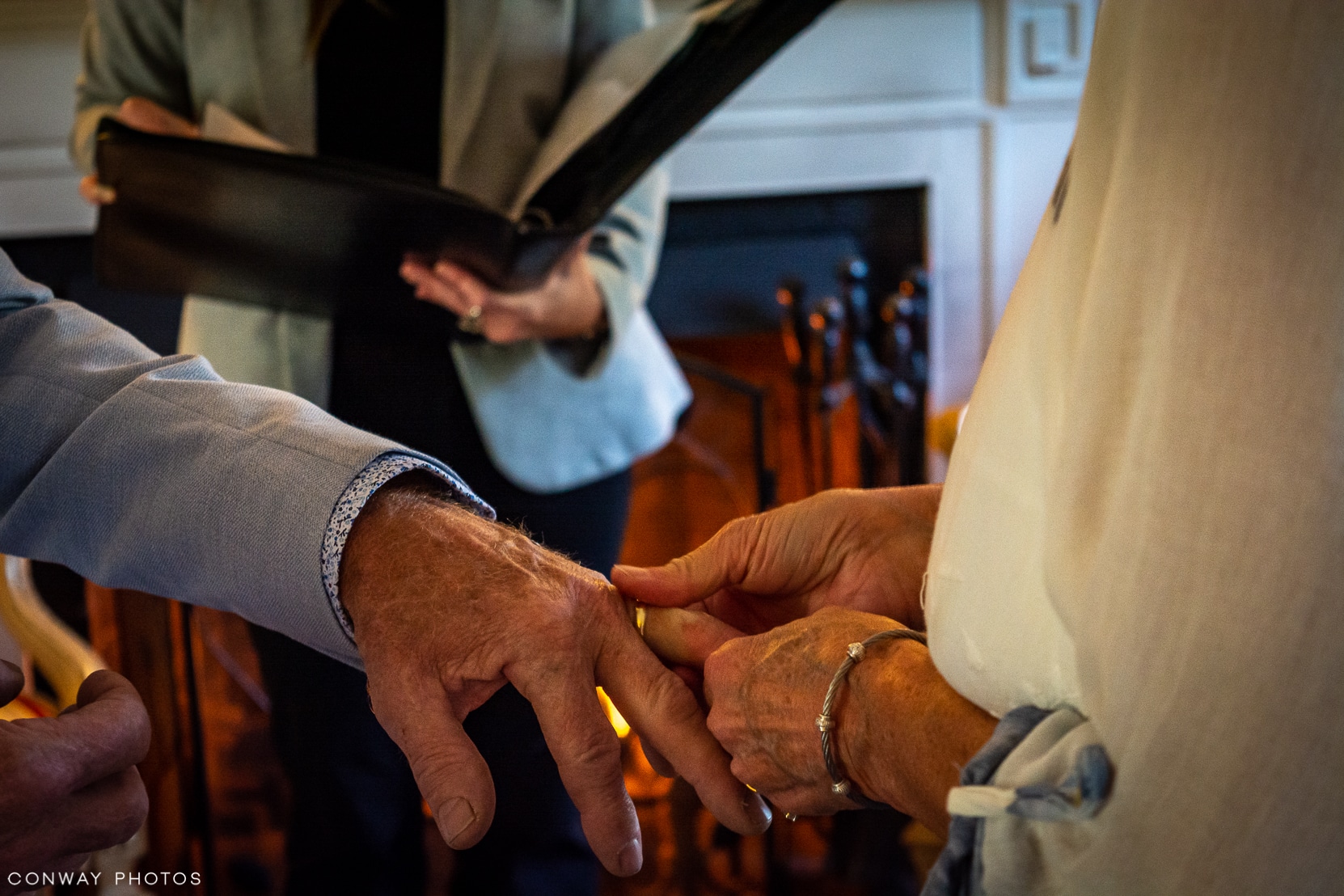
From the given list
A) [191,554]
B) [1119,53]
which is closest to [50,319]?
[191,554]

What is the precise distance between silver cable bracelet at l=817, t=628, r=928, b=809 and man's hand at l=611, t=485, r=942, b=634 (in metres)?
0.10

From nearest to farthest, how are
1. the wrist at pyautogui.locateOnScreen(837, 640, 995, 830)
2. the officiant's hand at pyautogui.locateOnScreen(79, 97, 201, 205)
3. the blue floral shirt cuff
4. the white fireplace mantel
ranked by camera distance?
the wrist at pyautogui.locateOnScreen(837, 640, 995, 830) < the blue floral shirt cuff < the officiant's hand at pyautogui.locateOnScreen(79, 97, 201, 205) < the white fireplace mantel

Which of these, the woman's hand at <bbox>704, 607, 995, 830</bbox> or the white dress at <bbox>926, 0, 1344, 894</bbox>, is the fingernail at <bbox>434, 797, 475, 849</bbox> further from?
the white dress at <bbox>926, 0, 1344, 894</bbox>

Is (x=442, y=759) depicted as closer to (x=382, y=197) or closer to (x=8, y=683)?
(x=8, y=683)

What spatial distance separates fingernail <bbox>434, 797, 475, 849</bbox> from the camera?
439 mm

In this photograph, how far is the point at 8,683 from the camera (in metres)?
0.45

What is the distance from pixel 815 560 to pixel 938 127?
1.13 metres

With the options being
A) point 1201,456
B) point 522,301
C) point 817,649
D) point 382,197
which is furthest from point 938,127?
point 1201,456

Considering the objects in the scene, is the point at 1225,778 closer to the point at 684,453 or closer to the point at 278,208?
the point at 278,208

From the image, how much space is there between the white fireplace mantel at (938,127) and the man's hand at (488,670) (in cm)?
110

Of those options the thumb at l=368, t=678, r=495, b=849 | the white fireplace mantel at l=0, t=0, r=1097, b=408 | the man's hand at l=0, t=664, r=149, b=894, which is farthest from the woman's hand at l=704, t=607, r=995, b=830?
the white fireplace mantel at l=0, t=0, r=1097, b=408

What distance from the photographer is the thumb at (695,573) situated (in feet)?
1.71

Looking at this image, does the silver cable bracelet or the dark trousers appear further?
the dark trousers

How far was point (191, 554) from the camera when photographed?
489mm
